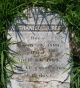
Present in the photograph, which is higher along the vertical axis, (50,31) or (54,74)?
(50,31)

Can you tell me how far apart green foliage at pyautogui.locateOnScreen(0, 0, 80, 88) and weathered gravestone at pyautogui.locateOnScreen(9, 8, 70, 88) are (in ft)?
0.14

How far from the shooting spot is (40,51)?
2.24 meters

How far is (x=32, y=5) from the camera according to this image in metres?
2.23

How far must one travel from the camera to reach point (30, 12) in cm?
221

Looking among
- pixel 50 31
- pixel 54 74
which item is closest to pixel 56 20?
pixel 50 31

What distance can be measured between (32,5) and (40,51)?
328 mm

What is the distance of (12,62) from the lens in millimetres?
2242

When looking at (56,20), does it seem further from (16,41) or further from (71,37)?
(16,41)

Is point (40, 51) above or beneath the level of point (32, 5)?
beneath

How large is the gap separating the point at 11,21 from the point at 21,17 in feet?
0.25

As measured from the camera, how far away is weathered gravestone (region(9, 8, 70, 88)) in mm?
2215

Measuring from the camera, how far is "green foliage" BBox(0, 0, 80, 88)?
7.25ft

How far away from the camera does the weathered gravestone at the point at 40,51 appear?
7.27 feet

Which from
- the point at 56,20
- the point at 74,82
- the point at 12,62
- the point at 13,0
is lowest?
the point at 74,82
